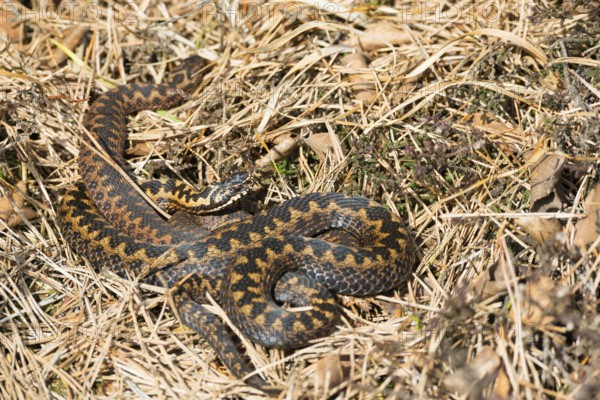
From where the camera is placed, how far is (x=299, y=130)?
6535 mm

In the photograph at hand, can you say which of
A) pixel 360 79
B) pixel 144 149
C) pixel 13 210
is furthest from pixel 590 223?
pixel 13 210

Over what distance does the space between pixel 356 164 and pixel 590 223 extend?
2161 millimetres

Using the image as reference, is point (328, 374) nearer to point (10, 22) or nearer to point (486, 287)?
point (486, 287)

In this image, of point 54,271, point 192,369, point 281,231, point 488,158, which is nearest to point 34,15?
point 54,271

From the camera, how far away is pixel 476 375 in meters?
4.14

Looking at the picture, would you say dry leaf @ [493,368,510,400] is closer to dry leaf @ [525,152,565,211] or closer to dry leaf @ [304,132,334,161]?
dry leaf @ [525,152,565,211]

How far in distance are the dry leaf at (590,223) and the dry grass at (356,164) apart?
0.41 feet

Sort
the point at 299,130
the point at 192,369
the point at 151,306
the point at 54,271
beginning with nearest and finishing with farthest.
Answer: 1. the point at 192,369
2. the point at 151,306
3. the point at 54,271
4. the point at 299,130

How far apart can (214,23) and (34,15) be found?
7.83 feet

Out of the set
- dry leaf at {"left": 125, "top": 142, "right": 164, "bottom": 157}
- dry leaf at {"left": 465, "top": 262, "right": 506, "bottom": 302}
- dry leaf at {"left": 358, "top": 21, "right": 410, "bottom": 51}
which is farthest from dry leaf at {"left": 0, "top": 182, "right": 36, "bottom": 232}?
dry leaf at {"left": 465, "top": 262, "right": 506, "bottom": 302}

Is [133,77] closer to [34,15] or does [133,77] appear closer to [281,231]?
[34,15]

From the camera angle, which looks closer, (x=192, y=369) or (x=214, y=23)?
(x=192, y=369)

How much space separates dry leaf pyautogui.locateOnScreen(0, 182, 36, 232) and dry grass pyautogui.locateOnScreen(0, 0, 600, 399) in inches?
2.6

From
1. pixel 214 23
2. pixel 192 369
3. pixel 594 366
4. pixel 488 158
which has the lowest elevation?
pixel 192 369
